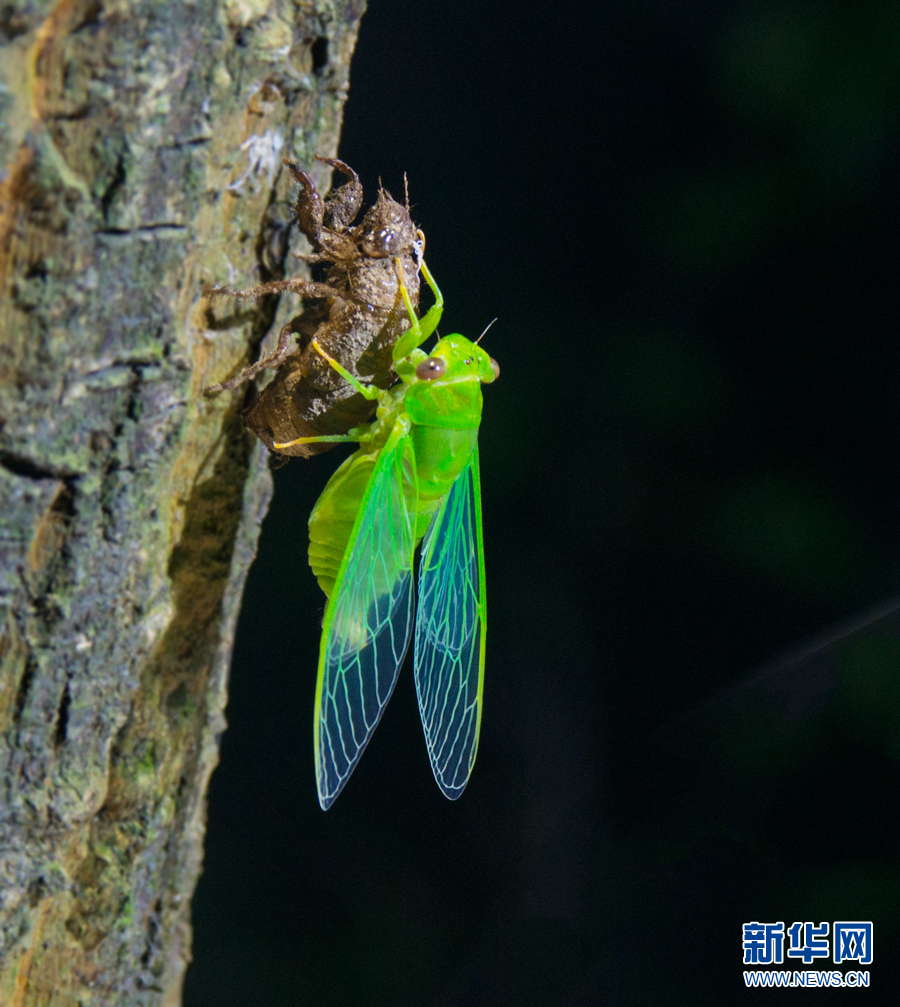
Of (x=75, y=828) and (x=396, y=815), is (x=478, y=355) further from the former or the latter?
(x=396, y=815)

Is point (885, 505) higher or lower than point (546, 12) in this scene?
lower

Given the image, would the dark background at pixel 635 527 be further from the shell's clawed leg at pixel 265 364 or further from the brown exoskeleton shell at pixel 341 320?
the shell's clawed leg at pixel 265 364

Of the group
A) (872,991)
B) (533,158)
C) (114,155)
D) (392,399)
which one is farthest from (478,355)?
(872,991)

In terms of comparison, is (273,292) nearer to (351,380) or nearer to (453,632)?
(351,380)

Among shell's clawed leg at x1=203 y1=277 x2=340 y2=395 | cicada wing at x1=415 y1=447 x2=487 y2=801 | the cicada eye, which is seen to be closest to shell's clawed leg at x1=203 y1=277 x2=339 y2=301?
shell's clawed leg at x1=203 y1=277 x2=340 y2=395

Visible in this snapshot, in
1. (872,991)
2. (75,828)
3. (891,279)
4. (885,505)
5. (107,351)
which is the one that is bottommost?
(872,991)

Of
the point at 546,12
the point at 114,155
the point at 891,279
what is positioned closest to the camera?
the point at 114,155
